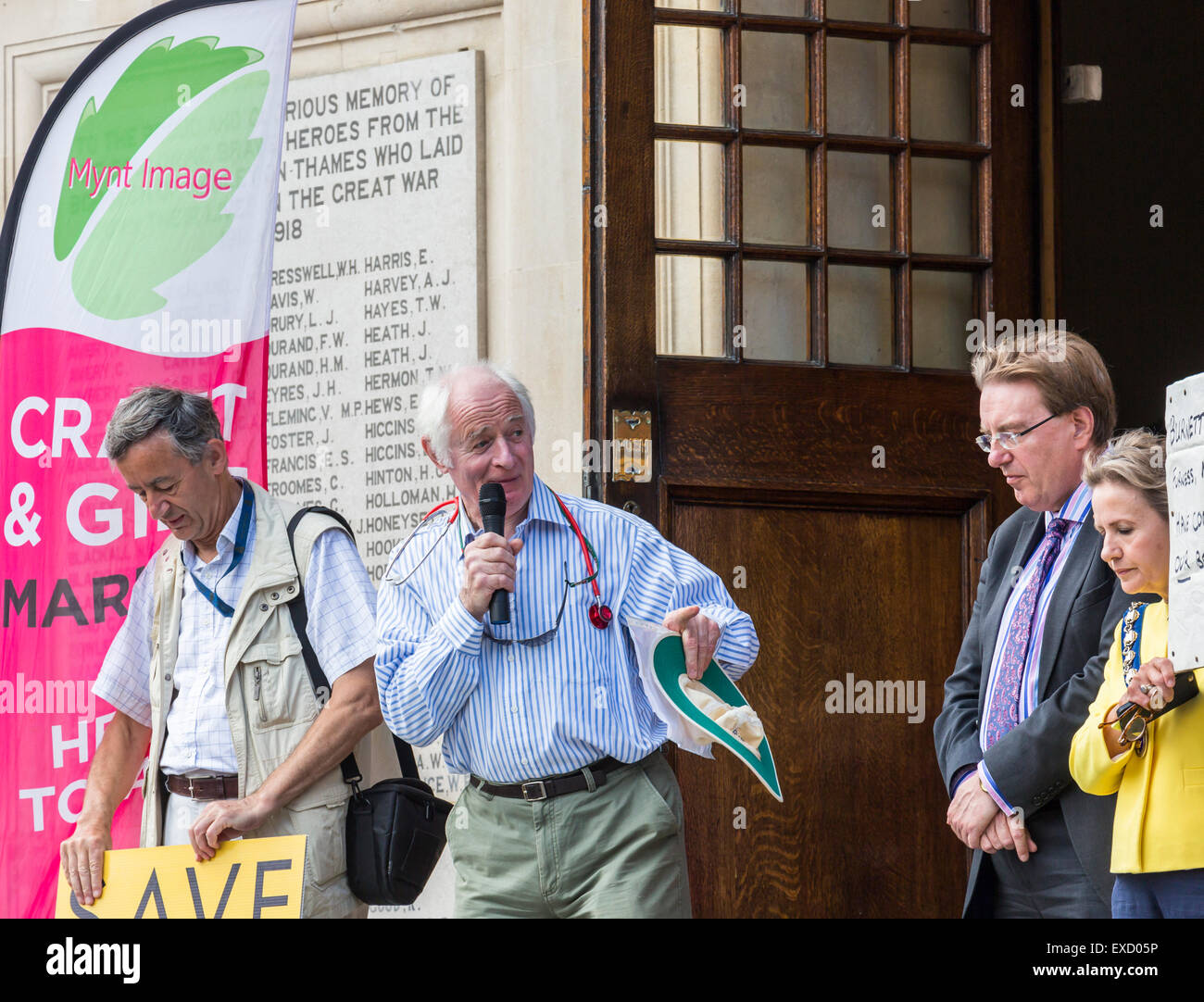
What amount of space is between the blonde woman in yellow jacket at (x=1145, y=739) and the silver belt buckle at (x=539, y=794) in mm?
1059

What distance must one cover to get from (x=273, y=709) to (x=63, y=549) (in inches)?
34.1

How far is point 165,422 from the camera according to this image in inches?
162

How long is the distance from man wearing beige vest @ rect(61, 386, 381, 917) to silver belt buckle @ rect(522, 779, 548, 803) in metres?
0.57

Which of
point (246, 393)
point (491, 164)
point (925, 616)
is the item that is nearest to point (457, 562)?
point (246, 393)

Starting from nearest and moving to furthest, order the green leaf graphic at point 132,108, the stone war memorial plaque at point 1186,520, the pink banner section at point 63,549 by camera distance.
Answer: the stone war memorial plaque at point 1186,520, the pink banner section at point 63,549, the green leaf graphic at point 132,108

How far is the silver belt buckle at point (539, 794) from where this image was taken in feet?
11.6

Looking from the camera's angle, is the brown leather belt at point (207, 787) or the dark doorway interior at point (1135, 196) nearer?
the brown leather belt at point (207, 787)

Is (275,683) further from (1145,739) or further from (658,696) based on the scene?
(1145,739)

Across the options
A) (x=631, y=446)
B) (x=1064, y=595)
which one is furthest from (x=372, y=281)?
(x=1064, y=595)

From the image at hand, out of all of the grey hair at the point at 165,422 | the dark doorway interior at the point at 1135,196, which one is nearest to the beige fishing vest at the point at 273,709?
the grey hair at the point at 165,422

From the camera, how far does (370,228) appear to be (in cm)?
599

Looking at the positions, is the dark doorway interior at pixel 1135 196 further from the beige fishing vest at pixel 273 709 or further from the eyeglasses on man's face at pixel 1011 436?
the beige fishing vest at pixel 273 709

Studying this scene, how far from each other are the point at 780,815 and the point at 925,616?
74 centimetres

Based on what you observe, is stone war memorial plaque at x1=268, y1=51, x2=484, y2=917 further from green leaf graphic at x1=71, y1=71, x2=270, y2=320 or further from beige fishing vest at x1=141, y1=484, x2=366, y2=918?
beige fishing vest at x1=141, y1=484, x2=366, y2=918
